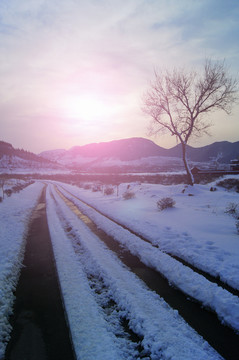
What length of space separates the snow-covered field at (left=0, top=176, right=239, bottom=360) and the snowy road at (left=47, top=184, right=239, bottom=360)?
12 millimetres

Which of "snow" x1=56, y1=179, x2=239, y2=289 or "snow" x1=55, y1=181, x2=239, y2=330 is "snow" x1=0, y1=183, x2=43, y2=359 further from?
"snow" x1=56, y1=179, x2=239, y2=289

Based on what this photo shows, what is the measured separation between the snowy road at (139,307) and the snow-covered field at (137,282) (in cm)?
1

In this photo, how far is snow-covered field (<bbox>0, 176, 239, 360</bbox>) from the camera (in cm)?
260

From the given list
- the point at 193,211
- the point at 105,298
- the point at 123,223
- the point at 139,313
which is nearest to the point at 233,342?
the point at 139,313

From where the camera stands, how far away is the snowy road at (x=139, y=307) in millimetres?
2529

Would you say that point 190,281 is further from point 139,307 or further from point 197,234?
Result: point 197,234

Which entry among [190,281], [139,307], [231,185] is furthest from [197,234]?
[231,185]

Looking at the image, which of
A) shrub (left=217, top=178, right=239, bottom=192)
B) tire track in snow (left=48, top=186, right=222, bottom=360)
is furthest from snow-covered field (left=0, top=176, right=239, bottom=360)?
shrub (left=217, top=178, right=239, bottom=192)

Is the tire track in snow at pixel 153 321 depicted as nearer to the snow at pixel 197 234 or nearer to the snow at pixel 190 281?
the snow at pixel 190 281

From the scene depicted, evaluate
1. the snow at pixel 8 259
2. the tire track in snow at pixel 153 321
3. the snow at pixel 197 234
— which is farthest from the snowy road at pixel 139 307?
the snow at pixel 8 259

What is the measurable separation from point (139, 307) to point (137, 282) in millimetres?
865

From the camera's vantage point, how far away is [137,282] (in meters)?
4.16

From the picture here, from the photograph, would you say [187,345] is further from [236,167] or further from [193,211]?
[236,167]

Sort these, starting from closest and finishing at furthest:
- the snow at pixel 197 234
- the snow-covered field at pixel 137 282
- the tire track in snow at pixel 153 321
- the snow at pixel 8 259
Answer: the tire track in snow at pixel 153 321
the snow-covered field at pixel 137 282
the snow at pixel 8 259
the snow at pixel 197 234
